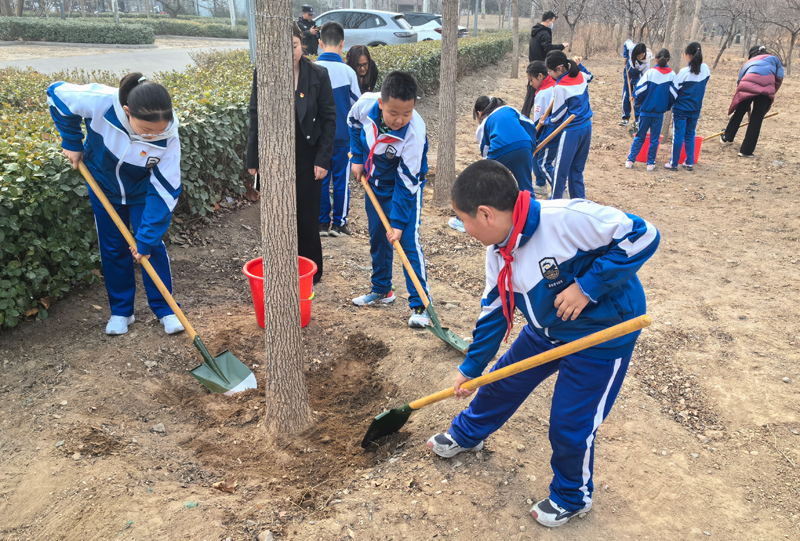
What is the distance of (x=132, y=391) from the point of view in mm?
3152

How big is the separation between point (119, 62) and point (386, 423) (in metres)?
16.9

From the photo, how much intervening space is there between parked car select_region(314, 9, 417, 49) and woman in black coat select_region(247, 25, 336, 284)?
12318 mm

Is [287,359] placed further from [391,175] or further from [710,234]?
[710,234]

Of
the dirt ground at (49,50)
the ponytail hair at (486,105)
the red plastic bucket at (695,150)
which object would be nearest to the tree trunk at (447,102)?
the ponytail hair at (486,105)

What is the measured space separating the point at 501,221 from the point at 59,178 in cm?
294

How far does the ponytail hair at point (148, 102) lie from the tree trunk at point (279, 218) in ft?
3.27

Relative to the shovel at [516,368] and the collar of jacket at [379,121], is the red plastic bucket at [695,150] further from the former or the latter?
the shovel at [516,368]

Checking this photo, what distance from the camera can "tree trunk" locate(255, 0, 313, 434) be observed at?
7.72ft

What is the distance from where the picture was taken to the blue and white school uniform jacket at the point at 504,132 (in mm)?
4797

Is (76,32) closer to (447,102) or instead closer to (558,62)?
(447,102)

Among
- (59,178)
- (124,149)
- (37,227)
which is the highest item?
(124,149)

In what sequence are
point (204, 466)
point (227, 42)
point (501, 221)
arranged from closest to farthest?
point (501, 221), point (204, 466), point (227, 42)

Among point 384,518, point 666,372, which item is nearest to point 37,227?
point 384,518

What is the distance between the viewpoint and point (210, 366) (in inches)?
131
